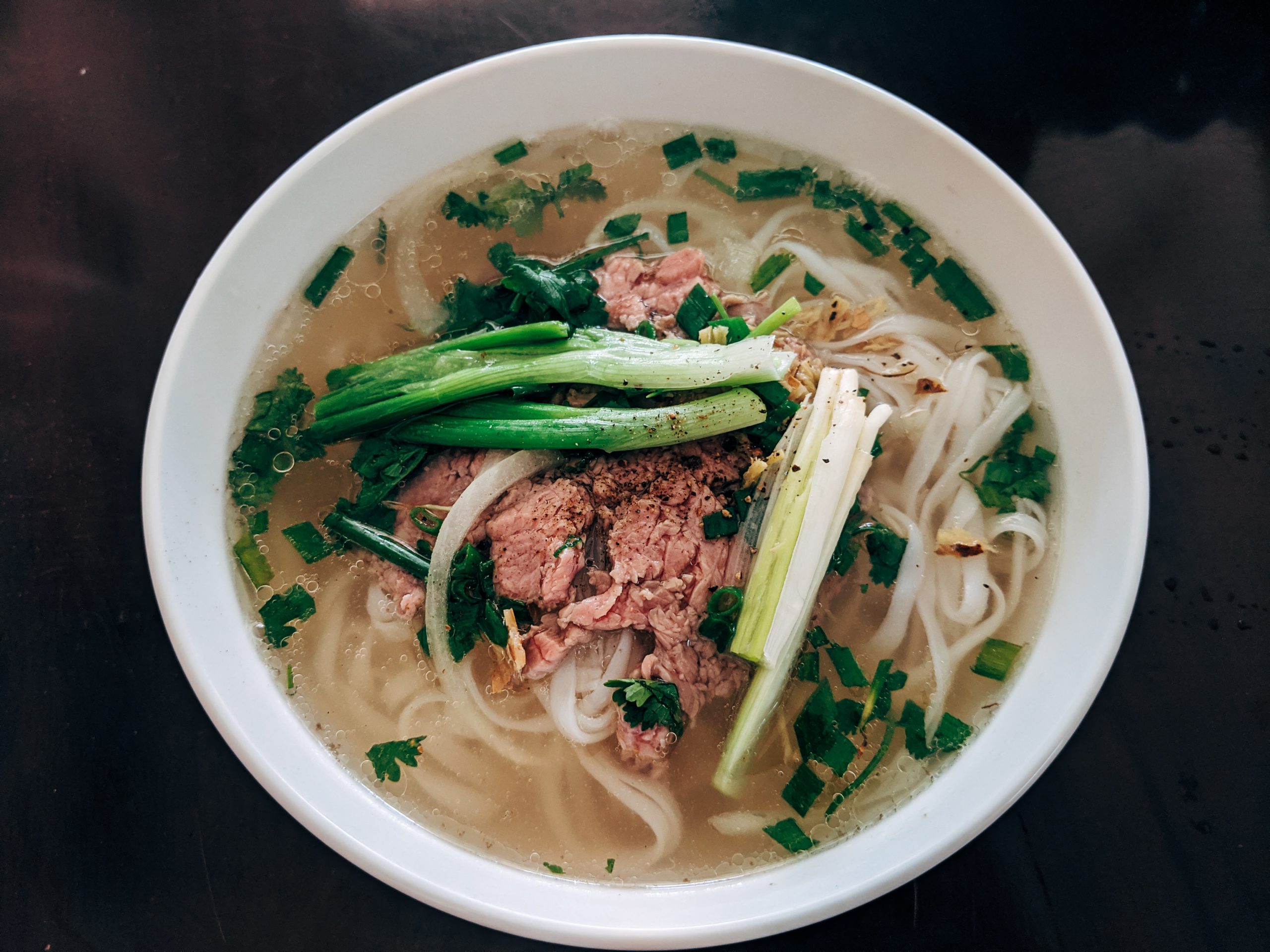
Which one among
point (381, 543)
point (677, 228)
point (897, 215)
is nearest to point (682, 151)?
point (677, 228)

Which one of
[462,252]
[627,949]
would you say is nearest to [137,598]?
[462,252]

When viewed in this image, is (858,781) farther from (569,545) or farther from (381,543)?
(381,543)

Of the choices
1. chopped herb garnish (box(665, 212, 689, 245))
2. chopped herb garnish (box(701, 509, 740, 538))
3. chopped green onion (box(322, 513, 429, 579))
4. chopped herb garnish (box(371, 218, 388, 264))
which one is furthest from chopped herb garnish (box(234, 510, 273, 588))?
chopped herb garnish (box(665, 212, 689, 245))

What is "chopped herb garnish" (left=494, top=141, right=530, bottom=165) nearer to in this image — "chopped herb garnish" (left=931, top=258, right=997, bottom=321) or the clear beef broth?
the clear beef broth

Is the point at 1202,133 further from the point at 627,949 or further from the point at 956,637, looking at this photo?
the point at 627,949

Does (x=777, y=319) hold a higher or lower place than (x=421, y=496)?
higher

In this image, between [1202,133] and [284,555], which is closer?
[284,555]
